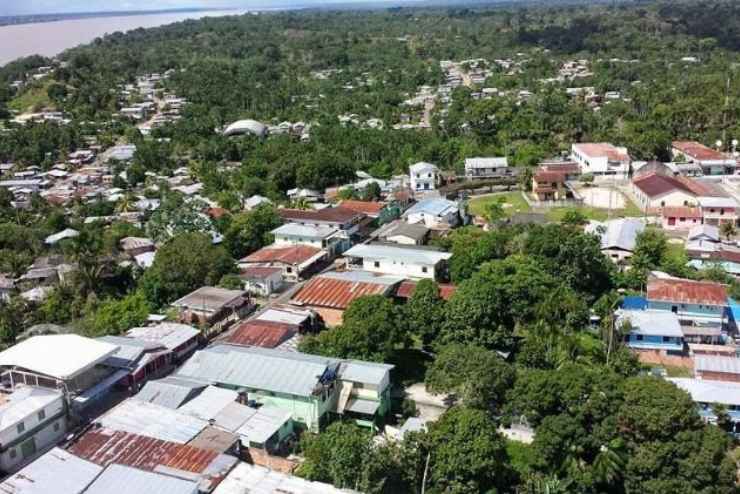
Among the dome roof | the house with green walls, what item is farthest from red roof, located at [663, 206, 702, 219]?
the dome roof

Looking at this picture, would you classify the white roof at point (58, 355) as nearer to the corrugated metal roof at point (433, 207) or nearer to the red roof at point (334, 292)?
the red roof at point (334, 292)

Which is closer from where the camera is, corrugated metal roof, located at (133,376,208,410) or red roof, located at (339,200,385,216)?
corrugated metal roof, located at (133,376,208,410)

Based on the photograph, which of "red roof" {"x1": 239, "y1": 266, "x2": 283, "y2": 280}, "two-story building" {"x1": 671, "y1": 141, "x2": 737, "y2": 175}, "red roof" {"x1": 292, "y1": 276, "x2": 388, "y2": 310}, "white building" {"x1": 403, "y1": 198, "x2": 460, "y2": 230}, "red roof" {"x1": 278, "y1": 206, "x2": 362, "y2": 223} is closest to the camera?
"red roof" {"x1": 292, "y1": 276, "x2": 388, "y2": 310}

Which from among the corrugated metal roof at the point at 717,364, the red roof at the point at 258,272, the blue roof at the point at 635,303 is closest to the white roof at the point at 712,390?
the corrugated metal roof at the point at 717,364

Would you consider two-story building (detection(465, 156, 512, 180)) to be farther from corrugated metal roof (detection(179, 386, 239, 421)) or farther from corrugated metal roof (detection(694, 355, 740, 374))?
corrugated metal roof (detection(179, 386, 239, 421))

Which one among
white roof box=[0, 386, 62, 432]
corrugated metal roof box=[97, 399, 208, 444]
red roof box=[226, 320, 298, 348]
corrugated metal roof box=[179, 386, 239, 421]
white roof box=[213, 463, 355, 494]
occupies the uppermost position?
white roof box=[0, 386, 62, 432]

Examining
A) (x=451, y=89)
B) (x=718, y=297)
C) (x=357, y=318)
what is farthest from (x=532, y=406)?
(x=451, y=89)

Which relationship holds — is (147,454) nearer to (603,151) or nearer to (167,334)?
(167,334)

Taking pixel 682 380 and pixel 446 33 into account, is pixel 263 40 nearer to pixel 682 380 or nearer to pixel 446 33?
pixel 446 33

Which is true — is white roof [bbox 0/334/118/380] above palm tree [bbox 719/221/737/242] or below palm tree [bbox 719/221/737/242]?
above
